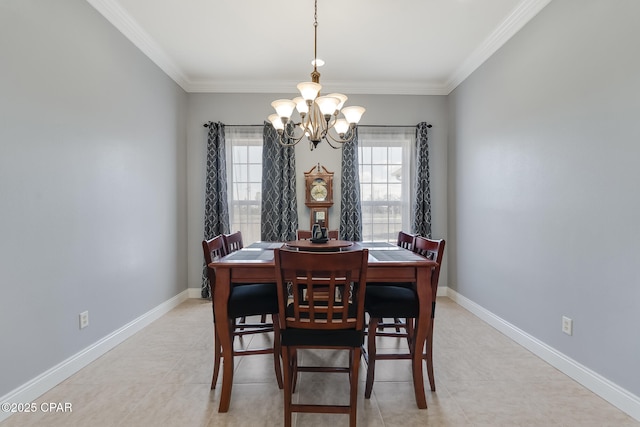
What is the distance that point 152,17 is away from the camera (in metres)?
2.77

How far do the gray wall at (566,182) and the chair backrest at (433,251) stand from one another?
0.98m

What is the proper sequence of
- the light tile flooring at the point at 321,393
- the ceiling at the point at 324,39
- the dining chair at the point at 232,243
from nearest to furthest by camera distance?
the light tile flooring at the point at 321,393 → the dining chair at the point at 232,243 → the ceiling at the point at 324,39

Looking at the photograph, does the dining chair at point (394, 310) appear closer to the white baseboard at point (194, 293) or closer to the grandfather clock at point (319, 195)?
the grandfather clock at point (319, 195)

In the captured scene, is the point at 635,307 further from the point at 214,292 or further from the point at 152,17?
the point at 152,17

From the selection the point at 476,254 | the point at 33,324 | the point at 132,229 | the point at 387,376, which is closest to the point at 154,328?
the point at 132,229

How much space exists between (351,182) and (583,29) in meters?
2.54

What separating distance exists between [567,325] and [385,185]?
2.52m

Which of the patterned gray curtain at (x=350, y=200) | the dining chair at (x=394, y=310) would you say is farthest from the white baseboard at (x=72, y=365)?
the patterned gray curtain at (x=350, y=200)

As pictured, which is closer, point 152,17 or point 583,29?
point 583,29

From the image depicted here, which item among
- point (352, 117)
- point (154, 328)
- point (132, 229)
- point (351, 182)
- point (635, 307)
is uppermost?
point (352, 117)

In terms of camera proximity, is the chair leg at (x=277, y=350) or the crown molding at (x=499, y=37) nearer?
the chair leg at (x=277, y=350)

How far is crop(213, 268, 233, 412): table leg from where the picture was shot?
186 centimetres

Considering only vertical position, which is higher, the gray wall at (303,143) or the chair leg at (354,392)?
the gray wall at (303,143)

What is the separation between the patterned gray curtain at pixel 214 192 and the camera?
4062 mm
